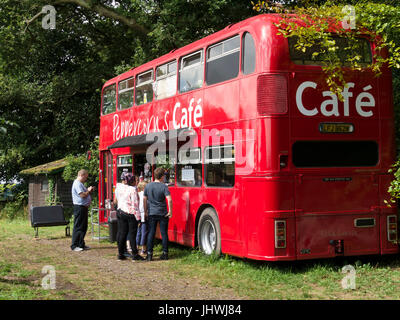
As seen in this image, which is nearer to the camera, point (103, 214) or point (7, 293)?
point (7, 293)

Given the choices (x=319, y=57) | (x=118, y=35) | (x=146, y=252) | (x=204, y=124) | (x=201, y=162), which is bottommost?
(x=146, y=252)

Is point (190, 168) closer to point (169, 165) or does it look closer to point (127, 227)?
point (169, 165)

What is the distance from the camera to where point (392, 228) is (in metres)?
9.91

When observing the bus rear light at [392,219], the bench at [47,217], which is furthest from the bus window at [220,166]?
the bench at [47,217]

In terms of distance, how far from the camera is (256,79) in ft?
31.2

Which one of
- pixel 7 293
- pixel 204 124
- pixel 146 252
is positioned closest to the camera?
pixel 7 293

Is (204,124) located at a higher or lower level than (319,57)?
lower

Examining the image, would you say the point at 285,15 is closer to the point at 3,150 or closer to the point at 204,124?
the point at 204,124

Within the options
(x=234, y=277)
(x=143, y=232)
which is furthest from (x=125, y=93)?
(x=234, y=277)

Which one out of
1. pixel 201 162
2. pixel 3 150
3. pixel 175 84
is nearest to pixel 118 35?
pixel 3 150

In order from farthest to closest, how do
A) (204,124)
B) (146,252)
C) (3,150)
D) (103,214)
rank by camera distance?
1. (3,150)
2. (103,214)
3. (146,252)
4. (204,124)

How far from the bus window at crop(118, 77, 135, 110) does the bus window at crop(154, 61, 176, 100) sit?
1.78 meters

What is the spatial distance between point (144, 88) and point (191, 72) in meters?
2.73

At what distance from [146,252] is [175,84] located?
12.5 feet
